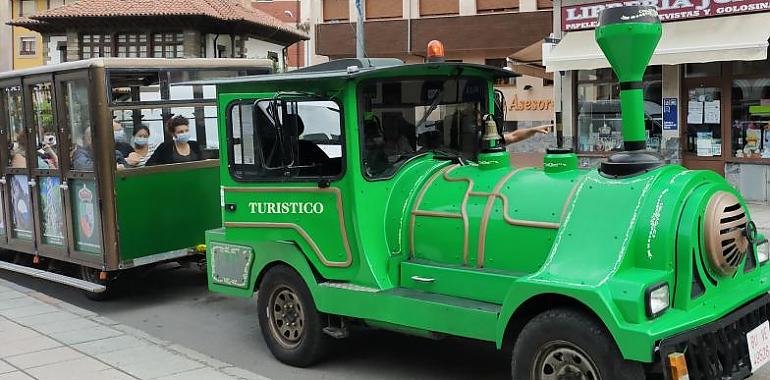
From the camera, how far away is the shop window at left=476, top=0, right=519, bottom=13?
27.1 m

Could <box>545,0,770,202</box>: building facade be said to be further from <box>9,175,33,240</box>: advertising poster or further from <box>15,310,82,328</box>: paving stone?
<box>15,310,82,328</box>: paving stone

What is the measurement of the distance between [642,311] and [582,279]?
1.18 feet

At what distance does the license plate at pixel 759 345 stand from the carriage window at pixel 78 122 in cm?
597

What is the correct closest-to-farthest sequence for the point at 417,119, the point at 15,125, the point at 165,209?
the point at 417,119 → the point at 165,209 → the point at 15,125

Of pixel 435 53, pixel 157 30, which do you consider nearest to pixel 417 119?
pixel 435 53

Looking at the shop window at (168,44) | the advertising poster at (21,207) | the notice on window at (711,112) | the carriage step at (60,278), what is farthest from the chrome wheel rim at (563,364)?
the shop window at (168,44)

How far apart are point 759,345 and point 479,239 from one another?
1657 millimetres

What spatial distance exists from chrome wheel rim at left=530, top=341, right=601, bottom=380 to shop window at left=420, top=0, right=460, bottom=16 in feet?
81.7

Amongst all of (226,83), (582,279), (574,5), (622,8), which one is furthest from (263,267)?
(574,5)

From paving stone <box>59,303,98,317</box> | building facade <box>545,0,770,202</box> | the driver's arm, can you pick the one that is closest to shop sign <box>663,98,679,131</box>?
building facade <box>545,0,770,202</box>

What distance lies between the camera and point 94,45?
30.4 m

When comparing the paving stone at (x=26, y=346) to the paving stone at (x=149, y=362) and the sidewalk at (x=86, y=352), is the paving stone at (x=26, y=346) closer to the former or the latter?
the sidewalk at (x=86, y=352)

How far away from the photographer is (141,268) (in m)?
8.11

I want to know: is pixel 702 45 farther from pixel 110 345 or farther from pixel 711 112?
pixel 110 345
